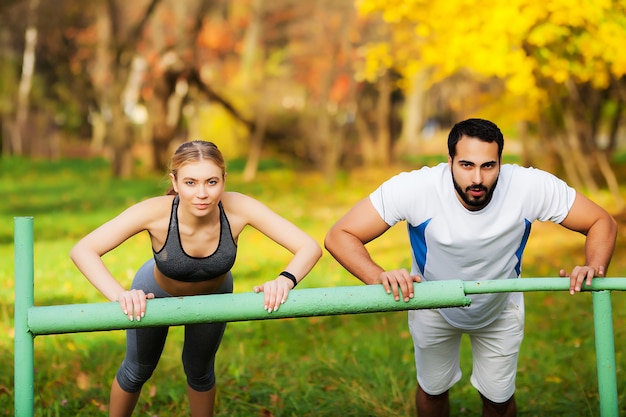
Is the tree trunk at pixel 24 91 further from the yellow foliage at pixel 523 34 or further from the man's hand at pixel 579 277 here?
the man's hand at pixel 579 277

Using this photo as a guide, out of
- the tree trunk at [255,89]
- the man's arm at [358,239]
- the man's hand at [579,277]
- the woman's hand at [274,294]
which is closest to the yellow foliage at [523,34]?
the man's arm at [358,239]

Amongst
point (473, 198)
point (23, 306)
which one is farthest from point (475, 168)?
point (23, 306)

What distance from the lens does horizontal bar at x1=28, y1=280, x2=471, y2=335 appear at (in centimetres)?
284

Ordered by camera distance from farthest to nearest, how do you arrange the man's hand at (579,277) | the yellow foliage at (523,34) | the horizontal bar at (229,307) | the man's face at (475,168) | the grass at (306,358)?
the yellow foliage at (523,34)
the grass at (306,358)
the man's face at (475,168)
the man's hand at (579,277)
the horizontal bar at (229,307)

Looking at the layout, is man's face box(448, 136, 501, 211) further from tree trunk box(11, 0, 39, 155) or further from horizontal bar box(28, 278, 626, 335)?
tree trunk box(11, 0, 39, 155)

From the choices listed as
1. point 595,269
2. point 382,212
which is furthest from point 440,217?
point 595,269

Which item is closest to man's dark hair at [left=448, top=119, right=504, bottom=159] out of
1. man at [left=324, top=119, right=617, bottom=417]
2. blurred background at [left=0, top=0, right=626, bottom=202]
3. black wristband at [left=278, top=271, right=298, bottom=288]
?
man at [left=324, top=119, right=617, bottom=417]

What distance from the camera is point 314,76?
116ft

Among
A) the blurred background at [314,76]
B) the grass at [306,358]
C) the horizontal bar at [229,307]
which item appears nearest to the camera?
the horizontal bar at [229,307]

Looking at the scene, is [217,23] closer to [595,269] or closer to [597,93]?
[597,93]

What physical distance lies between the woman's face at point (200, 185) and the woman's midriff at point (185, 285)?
1.23ft

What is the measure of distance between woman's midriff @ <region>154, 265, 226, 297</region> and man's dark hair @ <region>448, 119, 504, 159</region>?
105 cm

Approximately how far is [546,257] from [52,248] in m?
5.61

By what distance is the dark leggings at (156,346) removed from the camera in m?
3.71
